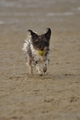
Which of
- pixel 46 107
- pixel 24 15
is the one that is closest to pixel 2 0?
pixel 24 15

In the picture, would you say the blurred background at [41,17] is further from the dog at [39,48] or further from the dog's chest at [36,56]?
the dog's chest at [36,56]

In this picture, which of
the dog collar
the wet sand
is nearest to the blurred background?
the wet sand

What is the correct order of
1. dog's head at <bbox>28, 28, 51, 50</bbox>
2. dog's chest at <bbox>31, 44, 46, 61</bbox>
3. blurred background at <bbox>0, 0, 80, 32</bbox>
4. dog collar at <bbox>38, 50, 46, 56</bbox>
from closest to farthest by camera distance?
dog's head at <bbox>28, 28, 51, 50</bbox> < dog collar at <bbox>38, 50, 46, 56</bbox> < dog's chest at <bbox>31, 44, 46, 61</bbox> < blurred background at <bbox>0, 0, 80, 32</bbox>

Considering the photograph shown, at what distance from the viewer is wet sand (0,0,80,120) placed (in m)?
6.91

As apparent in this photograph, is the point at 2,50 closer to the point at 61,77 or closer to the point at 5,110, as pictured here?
the point at 61,77

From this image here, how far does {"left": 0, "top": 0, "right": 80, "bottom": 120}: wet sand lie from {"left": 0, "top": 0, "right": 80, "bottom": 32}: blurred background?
110mm

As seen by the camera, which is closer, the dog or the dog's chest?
the dog

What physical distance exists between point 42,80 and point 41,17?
16.8 meters

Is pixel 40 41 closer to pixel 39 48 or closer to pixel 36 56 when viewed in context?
pixel 39 48

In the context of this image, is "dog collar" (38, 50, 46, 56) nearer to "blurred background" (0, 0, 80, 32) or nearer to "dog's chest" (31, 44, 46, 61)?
"dog's chest" (31, 44, 46, 61)

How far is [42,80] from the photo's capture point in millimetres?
9500

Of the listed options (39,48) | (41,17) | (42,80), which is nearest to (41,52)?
(39,48)

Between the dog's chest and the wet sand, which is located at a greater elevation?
the dog's chest

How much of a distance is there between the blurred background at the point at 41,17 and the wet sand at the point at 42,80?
11cm
